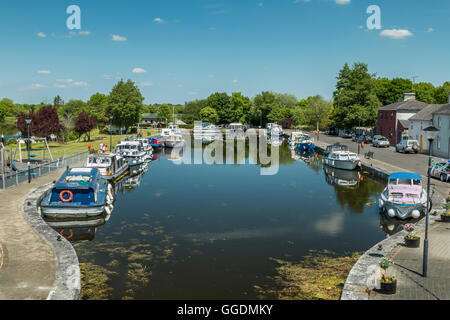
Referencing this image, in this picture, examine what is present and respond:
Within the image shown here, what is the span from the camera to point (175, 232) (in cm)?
2314

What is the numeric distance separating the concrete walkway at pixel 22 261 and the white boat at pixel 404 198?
64.5 ft

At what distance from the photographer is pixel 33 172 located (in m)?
36.9

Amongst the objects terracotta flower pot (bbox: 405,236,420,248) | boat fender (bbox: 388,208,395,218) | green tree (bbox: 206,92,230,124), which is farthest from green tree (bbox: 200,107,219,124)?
terracotta flower pot (bbox: 405,236,420,248)

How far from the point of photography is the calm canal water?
Result: 1659cm

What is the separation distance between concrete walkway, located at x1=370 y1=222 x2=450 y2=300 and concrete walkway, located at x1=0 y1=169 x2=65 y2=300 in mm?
11369

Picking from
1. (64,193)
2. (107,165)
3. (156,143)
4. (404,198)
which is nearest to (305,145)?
(156,143)

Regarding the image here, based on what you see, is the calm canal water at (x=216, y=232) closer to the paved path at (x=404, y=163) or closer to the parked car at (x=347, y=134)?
the paved path at (x=404, y=163)

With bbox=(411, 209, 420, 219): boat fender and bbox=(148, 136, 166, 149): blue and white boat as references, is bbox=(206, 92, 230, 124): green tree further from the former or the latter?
bbox=(411, 209, 420, 219): boat fender

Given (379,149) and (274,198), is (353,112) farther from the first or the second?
(274,198)

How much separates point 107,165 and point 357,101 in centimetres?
6220

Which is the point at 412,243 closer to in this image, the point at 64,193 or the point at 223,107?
the point at 64,193

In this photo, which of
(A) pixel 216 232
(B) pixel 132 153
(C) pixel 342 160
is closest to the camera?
(A) pixel 216 232
